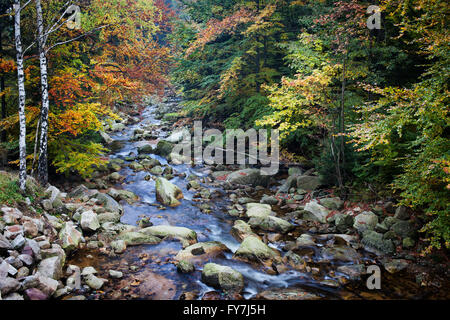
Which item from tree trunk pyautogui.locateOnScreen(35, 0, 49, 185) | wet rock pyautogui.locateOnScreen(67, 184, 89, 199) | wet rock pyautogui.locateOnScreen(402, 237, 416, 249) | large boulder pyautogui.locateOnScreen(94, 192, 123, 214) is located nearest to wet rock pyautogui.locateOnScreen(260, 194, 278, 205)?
wet rock pyautogui.locateOnScreen(402, 237, 416, 249)

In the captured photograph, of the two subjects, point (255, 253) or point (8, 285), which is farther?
point (255, 253)

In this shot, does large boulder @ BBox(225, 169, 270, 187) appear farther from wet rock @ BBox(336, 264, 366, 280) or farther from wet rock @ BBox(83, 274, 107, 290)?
wet rock @ BBox(83, 274, 107, 290)

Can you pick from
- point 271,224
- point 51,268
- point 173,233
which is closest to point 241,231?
point 271,224

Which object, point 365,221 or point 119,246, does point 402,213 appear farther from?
point 119,246

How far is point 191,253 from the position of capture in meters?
6.28

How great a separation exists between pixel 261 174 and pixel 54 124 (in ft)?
28.8

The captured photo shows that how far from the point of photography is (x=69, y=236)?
19.3ft

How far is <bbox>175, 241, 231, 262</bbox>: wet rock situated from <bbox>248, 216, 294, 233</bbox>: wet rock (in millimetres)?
1707

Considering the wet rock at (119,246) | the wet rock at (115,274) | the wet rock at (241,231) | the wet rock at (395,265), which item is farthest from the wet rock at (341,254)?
the wet rock at (119,246)

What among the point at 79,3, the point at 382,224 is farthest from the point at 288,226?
the point at 79,3

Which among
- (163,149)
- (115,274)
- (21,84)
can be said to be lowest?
(115,274)

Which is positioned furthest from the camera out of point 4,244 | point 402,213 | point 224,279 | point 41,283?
point 402,213

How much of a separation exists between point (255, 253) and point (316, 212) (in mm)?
3410
